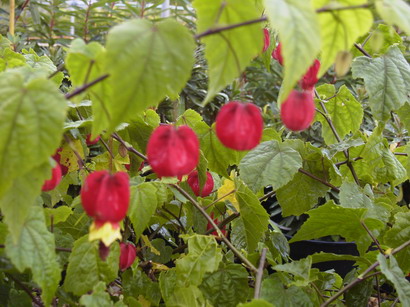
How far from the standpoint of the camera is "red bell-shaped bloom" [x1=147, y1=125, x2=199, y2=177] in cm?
54

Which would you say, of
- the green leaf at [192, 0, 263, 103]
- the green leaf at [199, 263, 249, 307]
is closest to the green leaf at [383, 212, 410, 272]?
the green leaf at [199, 263, 249, 307]

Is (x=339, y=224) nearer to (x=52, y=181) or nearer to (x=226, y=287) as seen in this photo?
(x=226, y=287)

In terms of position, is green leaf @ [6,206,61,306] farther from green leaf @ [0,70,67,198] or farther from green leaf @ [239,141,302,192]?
Result: green leaf @ [239,141,302,192]

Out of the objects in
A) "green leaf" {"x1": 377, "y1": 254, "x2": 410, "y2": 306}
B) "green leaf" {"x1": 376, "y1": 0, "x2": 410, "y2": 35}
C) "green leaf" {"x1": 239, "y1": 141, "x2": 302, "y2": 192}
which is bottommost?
"green leaf" {"x1": 377, "y1": 254, "x2": 410, "y2": 306}

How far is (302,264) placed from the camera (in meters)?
0.86

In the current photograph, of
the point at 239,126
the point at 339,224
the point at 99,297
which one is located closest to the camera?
the point at 239,126

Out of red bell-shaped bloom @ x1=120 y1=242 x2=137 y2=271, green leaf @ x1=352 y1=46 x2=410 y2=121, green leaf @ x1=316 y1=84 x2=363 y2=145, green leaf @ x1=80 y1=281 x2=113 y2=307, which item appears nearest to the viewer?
green leaf @ x1=80 y1=281 x2=113 y2=307

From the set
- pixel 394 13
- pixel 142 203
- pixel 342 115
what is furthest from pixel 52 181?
pixel 342 115

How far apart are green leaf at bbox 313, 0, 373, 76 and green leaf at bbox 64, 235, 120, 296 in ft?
Answer: 1.38

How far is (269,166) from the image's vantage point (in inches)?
37.7

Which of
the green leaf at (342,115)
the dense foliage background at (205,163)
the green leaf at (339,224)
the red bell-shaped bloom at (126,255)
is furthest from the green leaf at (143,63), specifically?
the green leaf at (342,115)

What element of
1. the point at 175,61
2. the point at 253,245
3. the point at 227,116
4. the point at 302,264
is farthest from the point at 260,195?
the point at 175,61

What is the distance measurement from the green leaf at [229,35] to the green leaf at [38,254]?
30cm

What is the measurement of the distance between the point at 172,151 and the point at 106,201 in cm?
8
